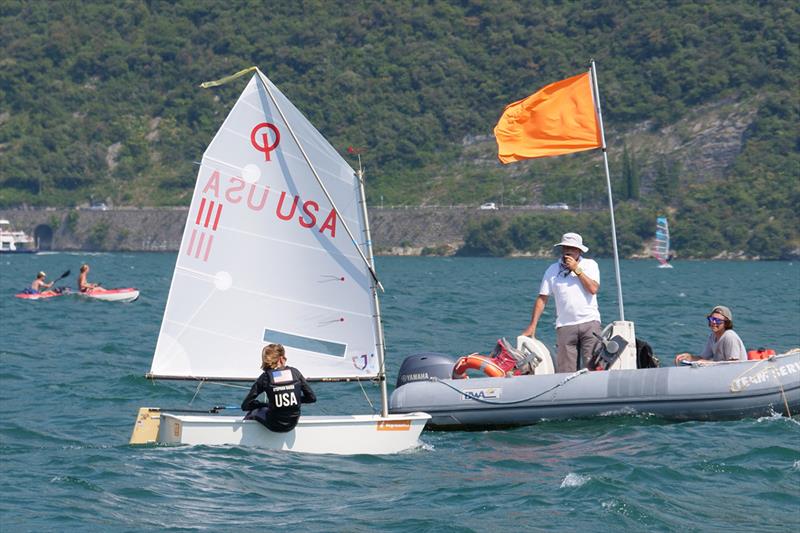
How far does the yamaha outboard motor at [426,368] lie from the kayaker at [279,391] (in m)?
3.33

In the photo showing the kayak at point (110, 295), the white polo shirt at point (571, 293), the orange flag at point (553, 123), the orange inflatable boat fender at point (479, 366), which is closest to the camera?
the white polo shirt at point (571, 293)

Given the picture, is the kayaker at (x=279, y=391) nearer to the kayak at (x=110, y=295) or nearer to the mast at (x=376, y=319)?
the mast at (x=376, y=319)

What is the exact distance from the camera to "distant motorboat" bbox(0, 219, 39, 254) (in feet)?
487

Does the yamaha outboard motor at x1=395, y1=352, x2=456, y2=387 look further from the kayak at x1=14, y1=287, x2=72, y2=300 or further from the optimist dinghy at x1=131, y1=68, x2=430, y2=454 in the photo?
the kayak at x1=14, y1=287, x2=72, y2=300

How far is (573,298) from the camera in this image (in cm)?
1811

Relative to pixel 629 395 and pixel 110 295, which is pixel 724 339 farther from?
pixel 110 295

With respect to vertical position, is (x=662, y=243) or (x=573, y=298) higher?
(x=662, y=243)

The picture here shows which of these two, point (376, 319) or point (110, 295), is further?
point (110, 295)

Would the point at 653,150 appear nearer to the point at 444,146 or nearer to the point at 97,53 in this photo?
the point at 444,146

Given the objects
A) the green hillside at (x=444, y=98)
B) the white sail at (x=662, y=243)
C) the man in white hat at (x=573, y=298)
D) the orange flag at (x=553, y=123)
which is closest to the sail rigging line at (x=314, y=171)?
the man in white hat at (x=573, y=298)

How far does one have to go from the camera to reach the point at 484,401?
18.3 meters

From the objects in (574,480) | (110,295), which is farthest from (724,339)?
(110,295)

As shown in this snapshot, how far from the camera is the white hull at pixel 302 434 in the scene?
637 inches

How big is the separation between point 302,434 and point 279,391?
2.33 ft
